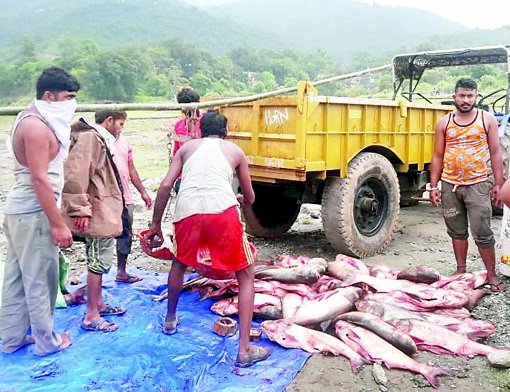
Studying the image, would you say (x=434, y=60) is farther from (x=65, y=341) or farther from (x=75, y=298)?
(x=65, y=341)

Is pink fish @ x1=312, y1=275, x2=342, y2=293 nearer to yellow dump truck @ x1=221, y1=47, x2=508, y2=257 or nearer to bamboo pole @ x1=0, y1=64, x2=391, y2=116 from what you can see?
yellow dump truck @ x1=221, y1=47, x2=508, y2=257

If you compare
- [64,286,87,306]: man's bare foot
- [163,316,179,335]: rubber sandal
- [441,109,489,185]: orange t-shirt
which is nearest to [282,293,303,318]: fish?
[163,316,179,335]: rubber sandal

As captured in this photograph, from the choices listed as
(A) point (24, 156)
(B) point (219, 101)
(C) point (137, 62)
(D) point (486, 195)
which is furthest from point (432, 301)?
(C) point (137, 62)

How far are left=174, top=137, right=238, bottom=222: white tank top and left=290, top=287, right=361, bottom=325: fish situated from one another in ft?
3.54

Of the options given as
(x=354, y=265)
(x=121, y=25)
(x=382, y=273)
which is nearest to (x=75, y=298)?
(x=354, y=265)

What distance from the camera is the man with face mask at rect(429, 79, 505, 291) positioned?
4934 millimetres

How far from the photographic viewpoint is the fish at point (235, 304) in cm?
429

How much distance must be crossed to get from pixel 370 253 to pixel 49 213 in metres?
3.90

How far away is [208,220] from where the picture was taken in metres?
3.55

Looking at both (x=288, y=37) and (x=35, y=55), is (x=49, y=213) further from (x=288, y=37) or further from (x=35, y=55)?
(x=288, y=37)

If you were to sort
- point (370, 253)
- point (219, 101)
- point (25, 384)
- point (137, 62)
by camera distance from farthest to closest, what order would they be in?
point (137, 62)
point (370, 253)
point (219, 101)
point (25, 384)

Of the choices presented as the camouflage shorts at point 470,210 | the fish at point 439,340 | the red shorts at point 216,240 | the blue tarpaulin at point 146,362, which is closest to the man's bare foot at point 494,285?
the camouflage shorts at point 470,210

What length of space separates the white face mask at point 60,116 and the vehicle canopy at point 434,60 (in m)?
6.44

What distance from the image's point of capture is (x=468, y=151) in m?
5.00
